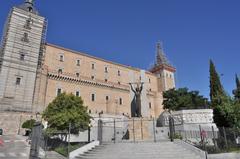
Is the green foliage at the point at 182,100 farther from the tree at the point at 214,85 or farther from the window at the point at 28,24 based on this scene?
the window at the point at 28,24

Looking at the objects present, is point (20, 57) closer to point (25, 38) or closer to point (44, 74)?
point (25, 38)

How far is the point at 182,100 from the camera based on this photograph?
44.0 metres

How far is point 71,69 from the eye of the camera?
161 ft

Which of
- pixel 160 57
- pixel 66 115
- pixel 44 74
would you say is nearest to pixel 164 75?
pixel 160 57

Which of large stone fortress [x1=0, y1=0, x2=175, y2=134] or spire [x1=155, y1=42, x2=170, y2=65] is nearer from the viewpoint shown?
large stone fortress [x1=0, y1=0, x2=175, y2=134]

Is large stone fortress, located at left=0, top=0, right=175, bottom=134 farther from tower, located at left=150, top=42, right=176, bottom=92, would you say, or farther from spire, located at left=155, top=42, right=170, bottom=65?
spire, located at left=155, top=42, right=170, bottom=65

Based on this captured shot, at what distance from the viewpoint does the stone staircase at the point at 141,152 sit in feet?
43.8

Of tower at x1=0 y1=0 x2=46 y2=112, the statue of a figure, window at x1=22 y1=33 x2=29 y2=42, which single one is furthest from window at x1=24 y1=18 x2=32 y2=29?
the statue of a figure

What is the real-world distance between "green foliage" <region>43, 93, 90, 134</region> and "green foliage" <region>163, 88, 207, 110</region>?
24.3 metres

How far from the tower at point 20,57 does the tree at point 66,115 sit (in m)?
13.1

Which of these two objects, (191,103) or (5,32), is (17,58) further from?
(191,103)

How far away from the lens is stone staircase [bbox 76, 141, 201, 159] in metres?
13.3

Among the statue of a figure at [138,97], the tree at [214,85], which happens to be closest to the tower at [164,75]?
the tree at [214,85]

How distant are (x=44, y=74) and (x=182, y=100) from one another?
27.6m
